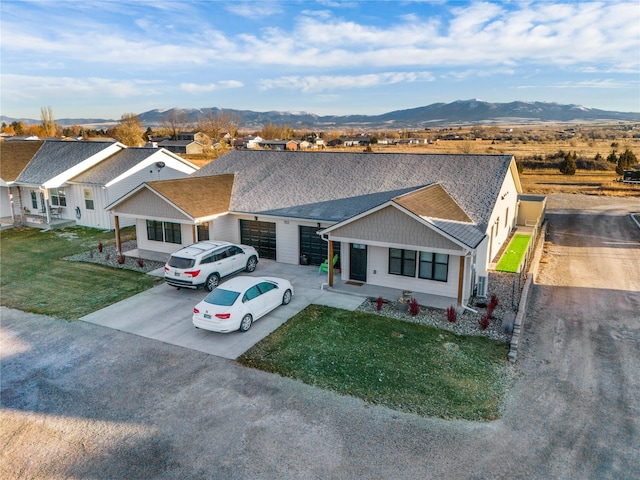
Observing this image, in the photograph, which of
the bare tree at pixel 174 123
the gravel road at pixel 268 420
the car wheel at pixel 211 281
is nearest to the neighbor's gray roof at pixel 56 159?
the car wheel at pixel 211 281

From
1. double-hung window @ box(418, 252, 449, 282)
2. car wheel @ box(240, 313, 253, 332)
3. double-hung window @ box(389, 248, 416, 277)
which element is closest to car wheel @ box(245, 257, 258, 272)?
car wheel @ box(240, 313, 253, 332)

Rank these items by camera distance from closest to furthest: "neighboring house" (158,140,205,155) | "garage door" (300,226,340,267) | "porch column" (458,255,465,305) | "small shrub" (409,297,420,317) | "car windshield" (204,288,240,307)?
"car windshield" (204,288,240,307) < "small shrub" (409,297,420,317) < "porch column" (458,255,465,305) < "garage door" (300,226,340,267) < "neighboring house" (158,140,205,155)

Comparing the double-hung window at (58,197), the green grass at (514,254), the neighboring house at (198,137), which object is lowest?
the green grass at (514,254)

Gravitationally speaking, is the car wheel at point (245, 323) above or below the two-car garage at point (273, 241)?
below

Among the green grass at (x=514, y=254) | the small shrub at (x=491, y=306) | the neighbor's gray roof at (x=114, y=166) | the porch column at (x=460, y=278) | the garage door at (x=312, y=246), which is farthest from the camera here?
the neighbor's gray roof at (x=114, y=166)

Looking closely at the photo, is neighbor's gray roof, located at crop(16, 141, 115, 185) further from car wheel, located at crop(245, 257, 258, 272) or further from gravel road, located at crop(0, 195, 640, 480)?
gravel road, located at crop(0, 195, 640, 480)

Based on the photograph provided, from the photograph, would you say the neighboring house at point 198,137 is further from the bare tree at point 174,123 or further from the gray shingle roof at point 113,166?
the gray shingle roof at point 113,166
